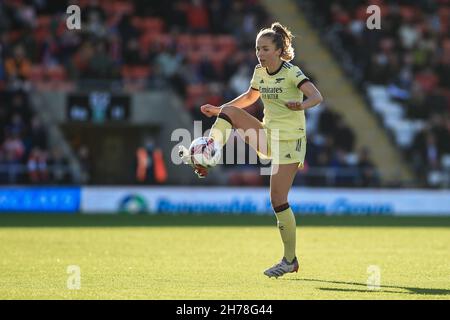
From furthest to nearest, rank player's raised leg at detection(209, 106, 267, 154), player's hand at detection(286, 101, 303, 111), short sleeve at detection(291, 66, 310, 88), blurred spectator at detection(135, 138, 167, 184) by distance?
blurred spectator at detection(135, 138, 167, 184) → player's raised leg at detection(209, 106, 267, 154) → short sleeve at detection(291, 66, 310, 88) → player's hand at detection(286, 101, 303, 111)

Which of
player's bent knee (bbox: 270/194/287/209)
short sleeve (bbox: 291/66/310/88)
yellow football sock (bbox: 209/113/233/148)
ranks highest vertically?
short sleeve (bbox: 291/66/310/88)

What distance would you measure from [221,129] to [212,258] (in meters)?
2.66

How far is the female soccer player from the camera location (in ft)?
35.1

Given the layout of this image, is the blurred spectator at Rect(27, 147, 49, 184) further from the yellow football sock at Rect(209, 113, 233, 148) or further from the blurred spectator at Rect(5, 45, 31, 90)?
the yellow football sock at Rect(209, 113, 233, 148)

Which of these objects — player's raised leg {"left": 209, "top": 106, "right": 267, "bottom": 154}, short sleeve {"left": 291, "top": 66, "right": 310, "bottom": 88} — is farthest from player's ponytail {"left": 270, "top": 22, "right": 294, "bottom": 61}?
player's raised leg {"left": 209, "top": 106, "right": 267, "bottom": 154}

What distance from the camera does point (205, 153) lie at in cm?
1060

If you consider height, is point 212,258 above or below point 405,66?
below

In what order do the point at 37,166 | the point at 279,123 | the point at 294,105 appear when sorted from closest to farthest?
the point at 294,105 < the point at 279,123 < the point at 37,166

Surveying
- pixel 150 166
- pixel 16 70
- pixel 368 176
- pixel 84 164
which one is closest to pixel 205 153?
pixel 150 166

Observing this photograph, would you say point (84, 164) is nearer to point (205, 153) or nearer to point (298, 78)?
point (205, 153)

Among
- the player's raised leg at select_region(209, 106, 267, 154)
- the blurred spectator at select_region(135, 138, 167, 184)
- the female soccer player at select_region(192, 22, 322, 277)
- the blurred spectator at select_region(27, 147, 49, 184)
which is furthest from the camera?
the blurred spectator at select_region(135, 138, 167, 184)

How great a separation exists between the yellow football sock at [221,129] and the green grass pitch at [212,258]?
141 centimetres

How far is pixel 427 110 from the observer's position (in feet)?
94.5
